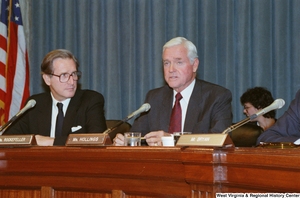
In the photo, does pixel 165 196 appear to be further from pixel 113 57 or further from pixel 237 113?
pixel 113 57

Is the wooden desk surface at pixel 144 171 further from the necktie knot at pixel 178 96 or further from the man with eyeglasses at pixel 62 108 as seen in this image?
the necktie knot at pixel 178 96

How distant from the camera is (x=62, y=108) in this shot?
12.3 feet

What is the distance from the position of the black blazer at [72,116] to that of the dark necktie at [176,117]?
502 mm

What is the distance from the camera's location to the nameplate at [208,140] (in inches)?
74.7

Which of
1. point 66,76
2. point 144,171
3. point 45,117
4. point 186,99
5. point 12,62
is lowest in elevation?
point 144,171

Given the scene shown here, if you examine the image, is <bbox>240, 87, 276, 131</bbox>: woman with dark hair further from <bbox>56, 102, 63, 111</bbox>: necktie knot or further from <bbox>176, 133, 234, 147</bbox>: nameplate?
<bbox>176, 133, 234, 147</bbox>: nameplate

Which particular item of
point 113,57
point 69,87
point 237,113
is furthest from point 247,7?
point 69,87

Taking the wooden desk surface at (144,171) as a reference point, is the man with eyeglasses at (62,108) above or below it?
above

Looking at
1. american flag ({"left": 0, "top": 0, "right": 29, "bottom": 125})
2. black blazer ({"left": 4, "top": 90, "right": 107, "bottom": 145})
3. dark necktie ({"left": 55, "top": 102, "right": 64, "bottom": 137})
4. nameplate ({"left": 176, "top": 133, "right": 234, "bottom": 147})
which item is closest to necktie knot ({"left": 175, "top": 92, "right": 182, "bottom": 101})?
black blazer ({"left": 4, "top": 90, "right": 107, "bottom": 145})

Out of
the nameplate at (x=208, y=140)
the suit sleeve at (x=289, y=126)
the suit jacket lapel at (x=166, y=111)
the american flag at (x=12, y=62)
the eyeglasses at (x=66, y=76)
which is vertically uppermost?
the american flag at (x=12, y=62)

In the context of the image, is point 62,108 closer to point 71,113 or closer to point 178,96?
point 71,113

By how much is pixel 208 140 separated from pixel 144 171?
0.37 m

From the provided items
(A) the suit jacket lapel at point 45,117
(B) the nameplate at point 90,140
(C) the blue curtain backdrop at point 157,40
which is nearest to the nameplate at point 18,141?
(B) the nameplate at point 90,140

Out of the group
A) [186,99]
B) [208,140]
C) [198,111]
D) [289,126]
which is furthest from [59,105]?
[208,140]
